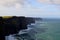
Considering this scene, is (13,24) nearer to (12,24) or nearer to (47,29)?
(12,24)

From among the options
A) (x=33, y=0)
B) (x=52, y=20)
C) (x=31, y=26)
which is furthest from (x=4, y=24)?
(x=52, y=20)

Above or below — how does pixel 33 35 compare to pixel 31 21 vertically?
below

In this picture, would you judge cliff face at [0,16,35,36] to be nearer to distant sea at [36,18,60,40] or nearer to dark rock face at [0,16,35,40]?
dark rock face at [0,16,35,40]

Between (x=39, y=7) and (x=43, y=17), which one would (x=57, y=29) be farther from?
(x=39, y=7)

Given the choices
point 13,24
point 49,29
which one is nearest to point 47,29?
point 49,29

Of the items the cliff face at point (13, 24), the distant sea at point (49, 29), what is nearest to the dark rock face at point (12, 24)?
the cliff face at point (13, 24)

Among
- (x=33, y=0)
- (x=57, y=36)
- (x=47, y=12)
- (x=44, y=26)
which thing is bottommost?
→ (x=57, y=36)

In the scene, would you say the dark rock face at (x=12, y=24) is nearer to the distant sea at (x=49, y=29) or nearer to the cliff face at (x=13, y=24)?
the cliff face at (x=13, y=24)

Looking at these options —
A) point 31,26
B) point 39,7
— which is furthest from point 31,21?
point 39,7
